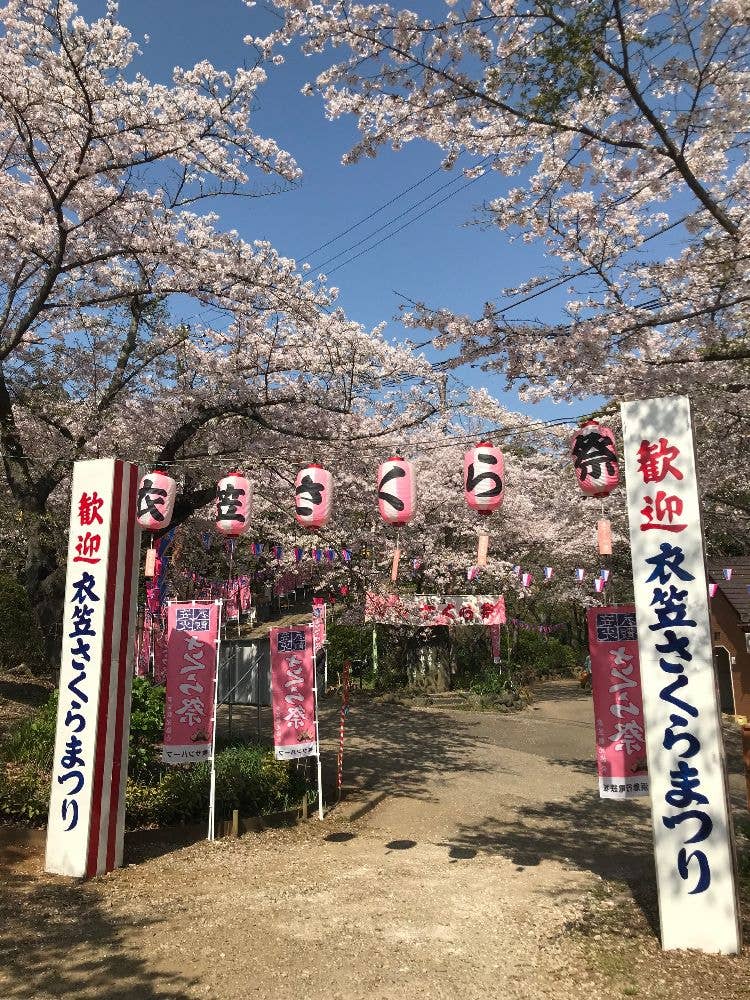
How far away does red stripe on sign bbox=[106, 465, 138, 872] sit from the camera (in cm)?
757

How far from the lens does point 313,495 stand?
412 inches

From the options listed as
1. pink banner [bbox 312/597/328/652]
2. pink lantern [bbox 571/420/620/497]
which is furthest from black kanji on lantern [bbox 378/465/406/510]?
pink banner [bbox 312/597/328/652]

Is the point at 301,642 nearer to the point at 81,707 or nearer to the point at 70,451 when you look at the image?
the point at 81,707

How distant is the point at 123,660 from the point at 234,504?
345cm

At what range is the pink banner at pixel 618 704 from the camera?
710cm

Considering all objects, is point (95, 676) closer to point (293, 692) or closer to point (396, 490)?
point (293, 692)

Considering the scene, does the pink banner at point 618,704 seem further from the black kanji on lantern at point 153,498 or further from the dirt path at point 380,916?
the black kanji on lantern at point 153,498

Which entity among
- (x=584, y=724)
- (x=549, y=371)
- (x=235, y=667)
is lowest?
(x=584, y=724)

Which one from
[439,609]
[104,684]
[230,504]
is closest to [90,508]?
[104,684]

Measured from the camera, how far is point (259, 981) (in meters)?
5.09

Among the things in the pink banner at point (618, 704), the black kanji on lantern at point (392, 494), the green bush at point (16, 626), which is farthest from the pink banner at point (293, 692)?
the green bush at point (16, 626)

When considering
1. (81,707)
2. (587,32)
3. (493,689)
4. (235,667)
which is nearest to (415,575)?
(493,689)

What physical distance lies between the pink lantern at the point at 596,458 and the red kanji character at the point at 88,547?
20.9 ft

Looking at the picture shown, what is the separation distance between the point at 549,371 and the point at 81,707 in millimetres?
7353
